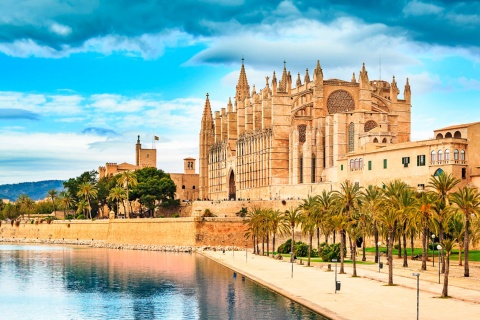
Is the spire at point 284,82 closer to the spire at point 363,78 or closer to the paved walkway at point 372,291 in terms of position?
the spire at point 363,78

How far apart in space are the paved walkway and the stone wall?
23.9 meters

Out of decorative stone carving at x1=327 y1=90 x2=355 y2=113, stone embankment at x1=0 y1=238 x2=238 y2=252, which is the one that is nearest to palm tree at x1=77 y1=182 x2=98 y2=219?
stone embankment at x1=0 y1=238 x2=238 y2=252

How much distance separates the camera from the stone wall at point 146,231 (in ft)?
263

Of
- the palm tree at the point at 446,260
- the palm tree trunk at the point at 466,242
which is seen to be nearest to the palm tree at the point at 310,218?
the palm tree trunk at the point at 466,242

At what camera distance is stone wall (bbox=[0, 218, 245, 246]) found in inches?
3162

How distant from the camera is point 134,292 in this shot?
46.2 metres

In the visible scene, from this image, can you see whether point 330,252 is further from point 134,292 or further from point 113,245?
point 113,245

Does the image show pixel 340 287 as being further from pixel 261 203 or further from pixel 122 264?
pixel 261 203

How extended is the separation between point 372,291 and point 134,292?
14.0m

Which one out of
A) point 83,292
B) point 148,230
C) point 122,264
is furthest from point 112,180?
point 83,292

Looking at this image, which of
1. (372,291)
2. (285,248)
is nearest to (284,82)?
(285,248)

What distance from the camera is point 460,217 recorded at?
159 feet

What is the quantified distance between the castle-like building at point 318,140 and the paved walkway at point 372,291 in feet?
45.1

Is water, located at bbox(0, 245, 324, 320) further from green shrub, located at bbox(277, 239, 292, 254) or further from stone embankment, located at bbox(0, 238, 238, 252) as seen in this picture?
stone embankment, located at bbox(0, 238, 238, 252)
